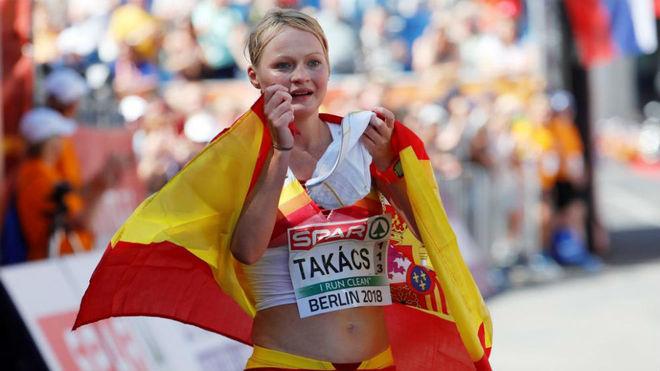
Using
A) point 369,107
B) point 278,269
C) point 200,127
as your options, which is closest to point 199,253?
point 278,269

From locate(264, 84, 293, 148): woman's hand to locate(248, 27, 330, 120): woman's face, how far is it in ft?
0.24

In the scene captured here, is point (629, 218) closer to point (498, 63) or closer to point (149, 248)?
point (498, 63)

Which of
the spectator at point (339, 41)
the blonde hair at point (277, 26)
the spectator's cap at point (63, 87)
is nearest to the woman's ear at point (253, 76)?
the blonde hair at point (277, 26)

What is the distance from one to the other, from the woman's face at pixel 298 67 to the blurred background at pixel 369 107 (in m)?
3.17

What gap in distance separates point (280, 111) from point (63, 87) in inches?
196

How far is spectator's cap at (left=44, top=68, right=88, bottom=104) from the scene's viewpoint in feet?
29.2

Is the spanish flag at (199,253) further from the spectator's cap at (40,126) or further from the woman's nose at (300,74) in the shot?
the spectator's cap at (40,126)

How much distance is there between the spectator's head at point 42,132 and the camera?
8.48 meters

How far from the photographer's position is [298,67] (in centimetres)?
429

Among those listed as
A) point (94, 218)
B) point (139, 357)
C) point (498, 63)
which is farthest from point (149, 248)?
point (498, 63)

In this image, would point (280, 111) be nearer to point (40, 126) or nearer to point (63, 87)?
point (40, 126)

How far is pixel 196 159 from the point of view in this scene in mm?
4402

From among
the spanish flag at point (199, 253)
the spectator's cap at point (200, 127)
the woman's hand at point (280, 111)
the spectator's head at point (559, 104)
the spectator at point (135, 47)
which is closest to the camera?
the woman's hand at point (280, 111)

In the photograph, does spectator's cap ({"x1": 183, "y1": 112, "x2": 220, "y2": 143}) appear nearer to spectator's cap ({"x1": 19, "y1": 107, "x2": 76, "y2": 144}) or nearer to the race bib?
spectator's cap ({"x1": 19, "y1": 107, "x2": 76, "y2": 144})
